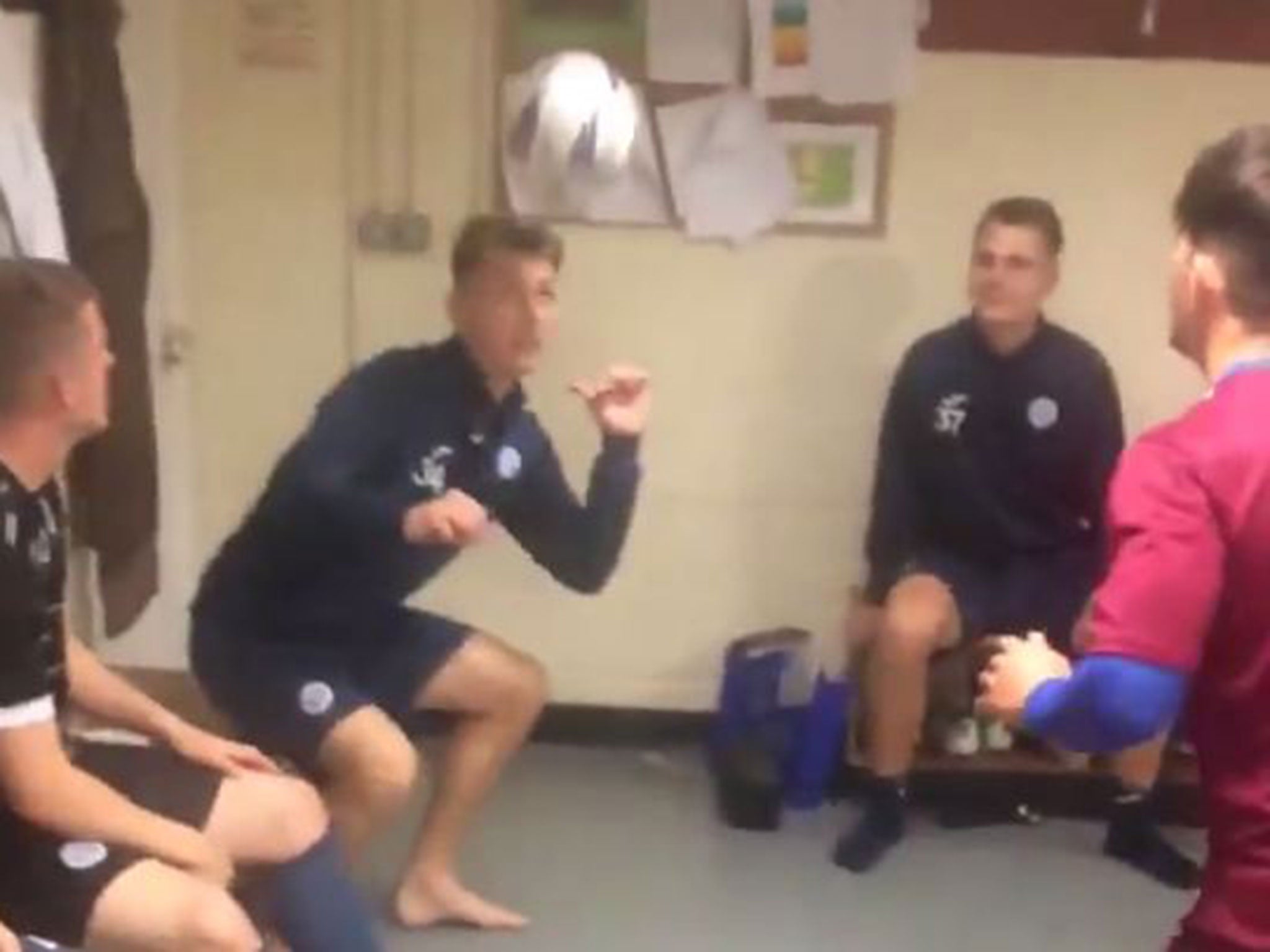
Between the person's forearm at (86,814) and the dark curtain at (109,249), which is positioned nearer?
the person's forearm at (86,814)

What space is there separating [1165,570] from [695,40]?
2232 millimetres

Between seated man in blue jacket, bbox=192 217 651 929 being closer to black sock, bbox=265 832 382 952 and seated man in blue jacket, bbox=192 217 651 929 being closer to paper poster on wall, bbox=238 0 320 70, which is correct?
black sock, bbox=265 832 382 952

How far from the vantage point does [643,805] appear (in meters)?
3.66

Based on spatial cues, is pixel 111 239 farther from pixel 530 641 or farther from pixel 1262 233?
pixel 1262 233

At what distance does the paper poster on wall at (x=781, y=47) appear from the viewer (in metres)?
3.66

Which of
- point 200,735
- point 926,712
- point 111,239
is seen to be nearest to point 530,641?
point 926,712

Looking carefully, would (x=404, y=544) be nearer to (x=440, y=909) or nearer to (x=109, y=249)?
(x=440, y=909)

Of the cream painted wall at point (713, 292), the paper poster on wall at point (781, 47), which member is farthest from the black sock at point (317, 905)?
the paper poster on wall at point (781, 47)

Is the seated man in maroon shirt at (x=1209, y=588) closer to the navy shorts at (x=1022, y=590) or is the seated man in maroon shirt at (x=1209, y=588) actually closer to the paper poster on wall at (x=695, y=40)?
the navy shorts at (x=1022, y=590)

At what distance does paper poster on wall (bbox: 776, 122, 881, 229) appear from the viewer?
3727mm

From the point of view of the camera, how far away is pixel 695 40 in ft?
12.1

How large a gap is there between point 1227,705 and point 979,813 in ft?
6.41

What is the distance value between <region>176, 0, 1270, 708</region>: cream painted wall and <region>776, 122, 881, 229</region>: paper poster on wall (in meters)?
0.04

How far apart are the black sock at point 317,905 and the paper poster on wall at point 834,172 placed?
1.70 metres
